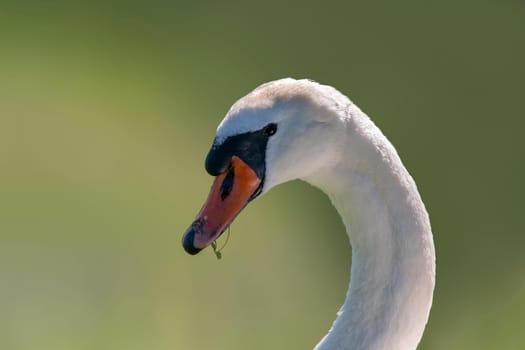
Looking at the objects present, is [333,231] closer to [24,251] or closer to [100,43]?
[24,251]

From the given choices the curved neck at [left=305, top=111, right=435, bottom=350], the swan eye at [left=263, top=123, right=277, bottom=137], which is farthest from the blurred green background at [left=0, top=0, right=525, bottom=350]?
the swan eye at [left=263, top=123, right=277, bottom=137]

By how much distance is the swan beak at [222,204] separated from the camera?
2.93 feet

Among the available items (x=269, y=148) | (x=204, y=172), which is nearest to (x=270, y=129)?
(x=269, y=148)

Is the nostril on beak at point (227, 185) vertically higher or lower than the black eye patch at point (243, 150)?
lower

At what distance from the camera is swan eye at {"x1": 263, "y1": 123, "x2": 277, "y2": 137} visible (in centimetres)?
89

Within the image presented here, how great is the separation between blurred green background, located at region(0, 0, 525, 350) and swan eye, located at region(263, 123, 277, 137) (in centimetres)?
108

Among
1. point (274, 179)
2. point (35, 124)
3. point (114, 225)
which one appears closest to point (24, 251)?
point (114, 225)

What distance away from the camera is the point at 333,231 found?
2.12m

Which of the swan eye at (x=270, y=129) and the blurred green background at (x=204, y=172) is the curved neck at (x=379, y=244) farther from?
the blurred green background at (x=204, y=172)

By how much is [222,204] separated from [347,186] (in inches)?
4.7

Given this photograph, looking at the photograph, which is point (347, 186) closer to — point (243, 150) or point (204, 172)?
point (243, 150)

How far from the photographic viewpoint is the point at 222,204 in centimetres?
90

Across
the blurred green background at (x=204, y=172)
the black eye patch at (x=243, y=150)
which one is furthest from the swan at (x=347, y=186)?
the blurred green background at (x=204, y=172)

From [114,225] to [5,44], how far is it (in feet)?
2.32
